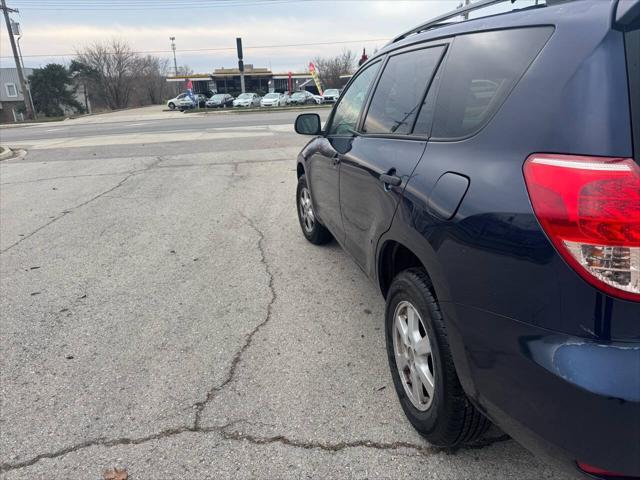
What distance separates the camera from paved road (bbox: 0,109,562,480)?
2.27 m

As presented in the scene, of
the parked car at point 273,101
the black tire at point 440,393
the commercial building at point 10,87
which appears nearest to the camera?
the black tire at point 440,393

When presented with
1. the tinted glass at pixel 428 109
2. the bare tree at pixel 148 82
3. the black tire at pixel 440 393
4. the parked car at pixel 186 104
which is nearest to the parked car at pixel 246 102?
the parked car at pixel 186 104

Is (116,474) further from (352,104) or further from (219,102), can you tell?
(219,102)

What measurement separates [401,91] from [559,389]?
6.13ft

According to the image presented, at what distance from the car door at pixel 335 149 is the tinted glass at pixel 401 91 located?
28 centimetres

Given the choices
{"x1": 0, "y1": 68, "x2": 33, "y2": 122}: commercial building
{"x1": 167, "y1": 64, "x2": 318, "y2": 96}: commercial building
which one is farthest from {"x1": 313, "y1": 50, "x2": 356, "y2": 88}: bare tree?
{"x1": 0, "y1": 68, "x2": 33, "y2": 122}: commercial building

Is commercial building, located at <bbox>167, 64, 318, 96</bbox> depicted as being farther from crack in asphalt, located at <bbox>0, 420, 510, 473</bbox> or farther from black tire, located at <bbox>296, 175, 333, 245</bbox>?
crack in asphalt, located at <bbox>0, 420, 510, 473</bbox>

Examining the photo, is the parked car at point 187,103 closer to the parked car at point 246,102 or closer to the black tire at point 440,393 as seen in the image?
the parked car at point 246,102

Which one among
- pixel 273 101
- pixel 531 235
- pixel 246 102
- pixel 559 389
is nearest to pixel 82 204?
pixel 531 235

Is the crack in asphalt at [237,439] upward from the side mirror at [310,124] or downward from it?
downward

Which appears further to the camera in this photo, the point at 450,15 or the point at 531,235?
the point at 450,15

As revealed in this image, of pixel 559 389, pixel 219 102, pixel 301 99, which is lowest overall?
pixel 559 389

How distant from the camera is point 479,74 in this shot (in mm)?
1969

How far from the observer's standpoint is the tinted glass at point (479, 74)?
1729mm
